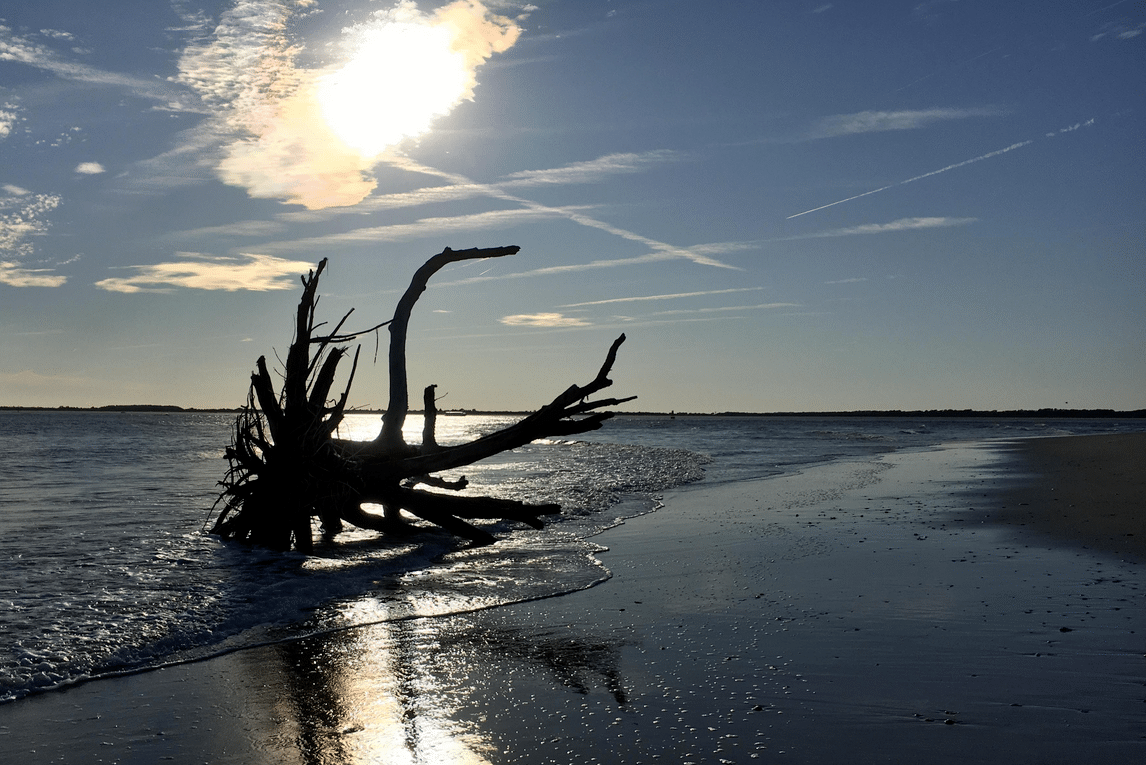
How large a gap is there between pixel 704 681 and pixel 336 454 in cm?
729

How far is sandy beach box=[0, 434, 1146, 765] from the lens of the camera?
3891 mm

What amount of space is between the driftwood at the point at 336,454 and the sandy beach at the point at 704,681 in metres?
3.03

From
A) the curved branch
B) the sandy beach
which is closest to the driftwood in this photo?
the curved branch

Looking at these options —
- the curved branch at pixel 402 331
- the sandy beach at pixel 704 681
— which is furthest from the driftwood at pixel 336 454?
the sandy beach at pixel 704 681

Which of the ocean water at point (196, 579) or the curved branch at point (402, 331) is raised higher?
the curved branch at point (402, 331)

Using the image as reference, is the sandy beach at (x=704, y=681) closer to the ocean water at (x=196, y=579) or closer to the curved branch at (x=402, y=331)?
the ocean water at (x=196, y=579)

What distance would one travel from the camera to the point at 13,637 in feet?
20.3

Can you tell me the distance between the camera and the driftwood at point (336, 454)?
10484 millimetres

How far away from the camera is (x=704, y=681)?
15.8ft

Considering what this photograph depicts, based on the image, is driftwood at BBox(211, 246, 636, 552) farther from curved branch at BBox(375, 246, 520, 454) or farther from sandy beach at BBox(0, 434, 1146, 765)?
sandy beach at BBox(0, 434, 1146, 765)

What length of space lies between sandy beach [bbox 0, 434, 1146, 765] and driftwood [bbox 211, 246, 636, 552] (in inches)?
119

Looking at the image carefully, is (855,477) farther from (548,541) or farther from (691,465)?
(548,541)

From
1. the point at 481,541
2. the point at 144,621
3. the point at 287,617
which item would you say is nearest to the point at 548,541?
the point at 481,541

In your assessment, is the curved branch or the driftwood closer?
the driftwood
